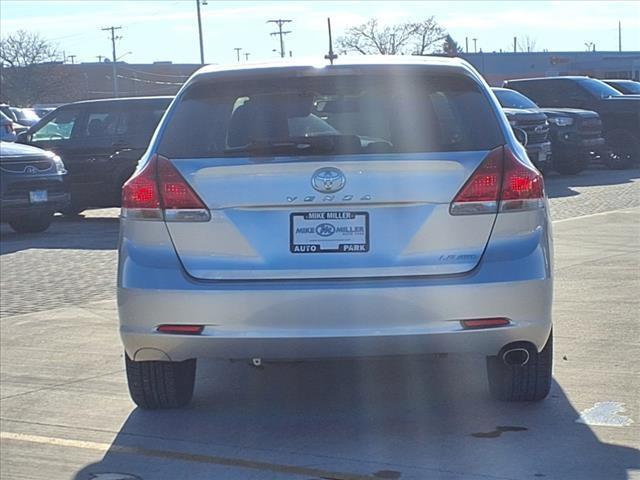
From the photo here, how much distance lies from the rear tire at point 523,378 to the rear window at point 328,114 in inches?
45.9

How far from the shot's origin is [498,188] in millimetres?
5152

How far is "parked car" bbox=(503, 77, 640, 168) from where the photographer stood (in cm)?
2319

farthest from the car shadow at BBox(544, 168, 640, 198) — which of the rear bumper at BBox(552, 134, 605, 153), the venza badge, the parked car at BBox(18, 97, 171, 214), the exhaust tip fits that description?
the venza badge

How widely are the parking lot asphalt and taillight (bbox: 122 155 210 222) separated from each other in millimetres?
1137

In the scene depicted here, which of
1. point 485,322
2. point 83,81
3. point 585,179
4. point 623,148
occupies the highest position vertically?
point 485,322

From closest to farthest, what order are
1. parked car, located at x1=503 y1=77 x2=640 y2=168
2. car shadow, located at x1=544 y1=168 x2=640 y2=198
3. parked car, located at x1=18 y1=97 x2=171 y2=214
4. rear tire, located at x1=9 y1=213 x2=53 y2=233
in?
rear tire, located at x1=9 y1=213 x2=53 y2=233, parked car, located at x1=18 y1=97 x2=171 y2=214, car shadow, located at x1=544 y1=168 x2=640 y2=198, parked car, located at x1=503 y1=77 x2=640 y2=168

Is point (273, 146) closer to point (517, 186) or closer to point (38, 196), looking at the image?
point (517, 186)

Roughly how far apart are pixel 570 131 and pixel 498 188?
17198mm

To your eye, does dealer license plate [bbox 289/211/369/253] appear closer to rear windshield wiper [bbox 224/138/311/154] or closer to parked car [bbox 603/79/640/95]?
rear windshield wiper [bbox 224/138/311/154]

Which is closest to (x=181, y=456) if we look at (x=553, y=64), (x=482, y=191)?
(x=482, y=191)

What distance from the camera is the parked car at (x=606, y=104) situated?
2319 centimetres

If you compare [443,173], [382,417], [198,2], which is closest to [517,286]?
[443,173]

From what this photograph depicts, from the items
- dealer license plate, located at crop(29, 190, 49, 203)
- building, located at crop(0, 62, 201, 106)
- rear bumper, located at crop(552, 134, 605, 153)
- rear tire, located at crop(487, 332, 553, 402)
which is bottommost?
building, located at crop(0, 62, 201, 106)

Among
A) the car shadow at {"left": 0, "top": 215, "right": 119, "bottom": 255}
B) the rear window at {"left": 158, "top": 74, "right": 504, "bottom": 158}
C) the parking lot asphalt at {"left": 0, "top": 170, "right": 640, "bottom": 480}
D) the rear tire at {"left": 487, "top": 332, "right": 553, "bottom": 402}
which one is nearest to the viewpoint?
the parking lot asphalt at {"left": 0, "top": 170, "right": 640, "bottom": 480}
